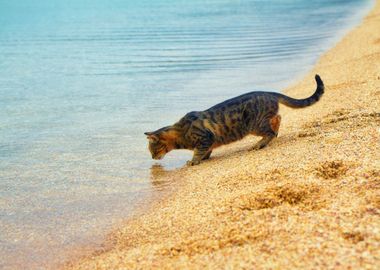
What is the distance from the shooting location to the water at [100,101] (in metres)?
6.64

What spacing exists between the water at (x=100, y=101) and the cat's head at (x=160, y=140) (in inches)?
7.1

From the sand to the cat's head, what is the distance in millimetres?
614

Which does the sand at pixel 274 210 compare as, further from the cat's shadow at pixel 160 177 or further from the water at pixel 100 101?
the water at pixel 100 101

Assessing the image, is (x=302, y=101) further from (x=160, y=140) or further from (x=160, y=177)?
(x=160, y=177)

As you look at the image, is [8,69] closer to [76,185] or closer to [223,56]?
[223,56]

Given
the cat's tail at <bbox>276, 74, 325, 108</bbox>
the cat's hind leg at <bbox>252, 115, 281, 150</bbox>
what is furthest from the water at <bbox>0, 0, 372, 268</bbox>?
the cat's tail at <bbox>276, 74, 325, 108</bbox>

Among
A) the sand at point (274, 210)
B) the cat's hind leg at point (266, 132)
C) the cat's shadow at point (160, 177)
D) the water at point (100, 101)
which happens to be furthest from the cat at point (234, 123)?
the water at point (100, 101)

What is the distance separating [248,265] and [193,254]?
0.64 metres

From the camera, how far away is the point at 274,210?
510 centimetres

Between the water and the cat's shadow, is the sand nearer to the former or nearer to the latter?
the cat's shadow

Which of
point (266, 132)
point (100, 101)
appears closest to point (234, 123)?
point (266, 132)

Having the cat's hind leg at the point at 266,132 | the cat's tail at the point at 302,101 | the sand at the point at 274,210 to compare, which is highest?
the cat's tail at the point at 302,101

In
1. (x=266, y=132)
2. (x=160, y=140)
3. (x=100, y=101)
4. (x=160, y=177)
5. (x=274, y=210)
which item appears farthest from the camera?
(x=100, y=101)

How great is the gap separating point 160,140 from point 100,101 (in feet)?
17.7
